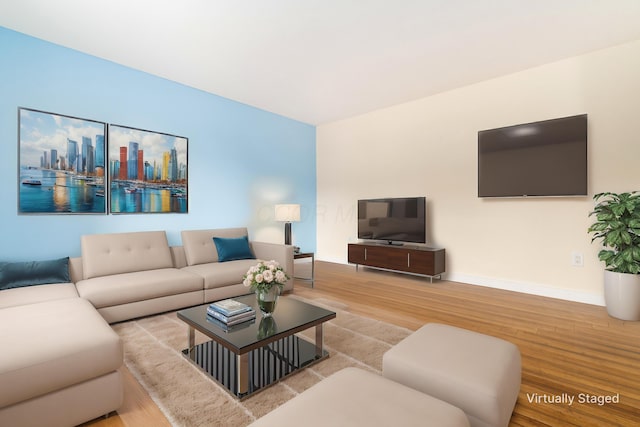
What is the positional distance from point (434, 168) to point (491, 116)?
101cm

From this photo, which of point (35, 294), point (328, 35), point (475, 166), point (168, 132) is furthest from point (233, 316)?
point (475, 166)

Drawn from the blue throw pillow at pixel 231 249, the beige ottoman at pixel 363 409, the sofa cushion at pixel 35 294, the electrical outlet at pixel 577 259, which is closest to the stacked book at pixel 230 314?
the beige ottoman at pixel 363 409

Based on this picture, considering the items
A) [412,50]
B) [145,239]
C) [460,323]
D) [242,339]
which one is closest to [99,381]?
[242,339]

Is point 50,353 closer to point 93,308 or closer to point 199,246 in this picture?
point 93,308

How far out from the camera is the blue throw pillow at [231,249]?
152 inches

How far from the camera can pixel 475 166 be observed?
4227 millimetres

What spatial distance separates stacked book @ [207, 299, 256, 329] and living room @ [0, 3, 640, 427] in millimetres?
2305

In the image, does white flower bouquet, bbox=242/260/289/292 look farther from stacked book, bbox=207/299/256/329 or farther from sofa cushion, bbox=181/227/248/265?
sofa cushion, bbox=181/227/248/265

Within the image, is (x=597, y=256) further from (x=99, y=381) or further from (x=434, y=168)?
(x=99, y=381)

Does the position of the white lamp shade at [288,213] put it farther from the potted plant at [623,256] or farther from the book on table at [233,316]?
the potted plant at [623,256]

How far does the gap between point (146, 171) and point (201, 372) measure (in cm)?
280

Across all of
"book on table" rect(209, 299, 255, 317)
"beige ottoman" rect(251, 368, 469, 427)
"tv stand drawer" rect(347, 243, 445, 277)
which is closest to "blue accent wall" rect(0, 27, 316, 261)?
"tv stand drawer" rect(347, 243, 445, 277)

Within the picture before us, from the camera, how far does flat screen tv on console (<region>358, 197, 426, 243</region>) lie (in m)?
4.61

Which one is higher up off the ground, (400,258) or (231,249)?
(231,249)
